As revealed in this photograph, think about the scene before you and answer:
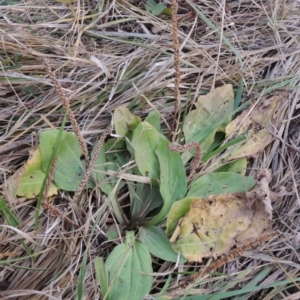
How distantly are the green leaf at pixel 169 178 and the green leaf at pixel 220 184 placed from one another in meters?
0.04

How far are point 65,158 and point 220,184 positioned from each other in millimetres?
436

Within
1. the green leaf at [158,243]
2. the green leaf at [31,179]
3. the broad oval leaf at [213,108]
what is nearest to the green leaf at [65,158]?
the green leaf at [31,179]

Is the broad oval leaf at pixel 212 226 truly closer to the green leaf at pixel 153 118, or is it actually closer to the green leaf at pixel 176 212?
the green leaf at pixel 176 212

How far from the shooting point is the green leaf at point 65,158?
120 centimetres

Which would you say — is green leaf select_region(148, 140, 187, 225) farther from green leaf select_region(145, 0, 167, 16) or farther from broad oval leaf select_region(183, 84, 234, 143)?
green leaf select_region(145, 0, 167, 16)

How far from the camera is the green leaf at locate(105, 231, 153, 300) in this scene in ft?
3.50

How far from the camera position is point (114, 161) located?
4.20ft

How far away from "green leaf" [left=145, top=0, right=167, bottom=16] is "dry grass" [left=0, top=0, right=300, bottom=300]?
24 millimetres

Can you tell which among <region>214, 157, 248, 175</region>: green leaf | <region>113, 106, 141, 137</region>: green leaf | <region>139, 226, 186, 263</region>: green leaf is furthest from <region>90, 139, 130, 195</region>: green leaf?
<region>214, 157, 248, 175</region>: green leaf

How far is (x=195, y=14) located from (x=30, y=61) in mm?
600

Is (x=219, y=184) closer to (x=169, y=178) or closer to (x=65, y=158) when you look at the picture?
(x=169, y=178)

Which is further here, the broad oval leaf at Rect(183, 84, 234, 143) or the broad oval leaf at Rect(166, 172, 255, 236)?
the broad oval leaf at Rect(183, 84, 234, 143)

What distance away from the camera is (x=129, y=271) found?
110 centimetres

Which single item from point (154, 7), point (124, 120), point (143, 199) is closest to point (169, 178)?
point (143, 199)
